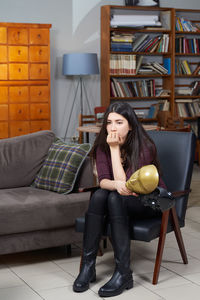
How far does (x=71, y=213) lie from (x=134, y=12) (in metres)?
4.99

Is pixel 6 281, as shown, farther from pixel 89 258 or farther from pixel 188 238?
pixel 188 238

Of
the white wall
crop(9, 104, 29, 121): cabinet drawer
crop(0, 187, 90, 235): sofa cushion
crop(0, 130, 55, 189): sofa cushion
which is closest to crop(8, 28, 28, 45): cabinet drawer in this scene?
the white wall

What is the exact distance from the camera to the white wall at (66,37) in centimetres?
722

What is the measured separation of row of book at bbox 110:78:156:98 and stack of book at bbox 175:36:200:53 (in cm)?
66

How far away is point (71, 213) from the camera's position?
3.37 metres

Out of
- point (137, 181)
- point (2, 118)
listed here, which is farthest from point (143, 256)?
point (2, 118)

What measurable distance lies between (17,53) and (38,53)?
0.91 ft

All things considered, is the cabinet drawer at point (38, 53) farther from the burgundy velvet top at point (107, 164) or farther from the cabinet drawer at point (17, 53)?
the burgundy velvet top at point (107, 164)

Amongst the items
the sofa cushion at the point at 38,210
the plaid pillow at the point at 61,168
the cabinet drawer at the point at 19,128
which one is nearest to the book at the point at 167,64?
the cabinet drawer at the point at 19,128

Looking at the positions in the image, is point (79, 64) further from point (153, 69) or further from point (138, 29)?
point (153, 69)

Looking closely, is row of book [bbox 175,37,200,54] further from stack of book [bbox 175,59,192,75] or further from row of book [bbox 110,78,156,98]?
row of book [bbox 110,78,156,98]

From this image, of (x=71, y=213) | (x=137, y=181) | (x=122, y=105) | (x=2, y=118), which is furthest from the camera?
(x=2, y=118)

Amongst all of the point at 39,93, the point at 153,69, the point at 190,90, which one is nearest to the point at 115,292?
the point at 39,93

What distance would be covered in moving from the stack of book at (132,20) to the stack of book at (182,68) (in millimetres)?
733
